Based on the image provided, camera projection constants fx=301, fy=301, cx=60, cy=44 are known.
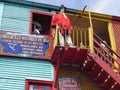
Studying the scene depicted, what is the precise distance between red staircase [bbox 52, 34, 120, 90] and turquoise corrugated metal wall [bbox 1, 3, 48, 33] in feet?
7.72

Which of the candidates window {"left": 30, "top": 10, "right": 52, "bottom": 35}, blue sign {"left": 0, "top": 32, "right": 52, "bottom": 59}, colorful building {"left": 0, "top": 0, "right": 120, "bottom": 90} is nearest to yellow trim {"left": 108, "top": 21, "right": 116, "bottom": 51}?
colorful building {"left": 0, "top": 0, "right": 120, "bottom": 90}

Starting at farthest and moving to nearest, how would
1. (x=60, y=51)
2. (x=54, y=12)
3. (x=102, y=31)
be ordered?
(x=102, y=31) → (x=54, y=12) → (x=60, y=51)

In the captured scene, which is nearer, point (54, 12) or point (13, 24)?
point (13, 24)

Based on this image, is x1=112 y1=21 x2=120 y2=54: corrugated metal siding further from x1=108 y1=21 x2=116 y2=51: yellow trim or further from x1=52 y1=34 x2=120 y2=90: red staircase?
x1=52 y1=34 x2=120 y2=90: red staircase

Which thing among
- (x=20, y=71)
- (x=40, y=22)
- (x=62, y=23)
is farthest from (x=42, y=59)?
(x=40, y=22)

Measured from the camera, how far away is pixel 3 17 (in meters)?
14.3

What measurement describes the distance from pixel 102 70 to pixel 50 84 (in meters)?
2.34

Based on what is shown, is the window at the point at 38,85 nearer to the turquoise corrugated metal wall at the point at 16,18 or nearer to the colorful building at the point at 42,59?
the colorful building at the point at 42,59

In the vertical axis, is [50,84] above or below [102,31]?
below

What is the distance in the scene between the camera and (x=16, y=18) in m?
14.5

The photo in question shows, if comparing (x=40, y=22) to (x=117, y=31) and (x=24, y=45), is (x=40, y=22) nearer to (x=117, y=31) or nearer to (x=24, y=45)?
(x=24, y=45)

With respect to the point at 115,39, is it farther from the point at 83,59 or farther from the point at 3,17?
the point at 3,17

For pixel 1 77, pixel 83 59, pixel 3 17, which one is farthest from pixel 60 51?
pixel 3 17

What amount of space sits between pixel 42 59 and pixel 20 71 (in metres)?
1.17
